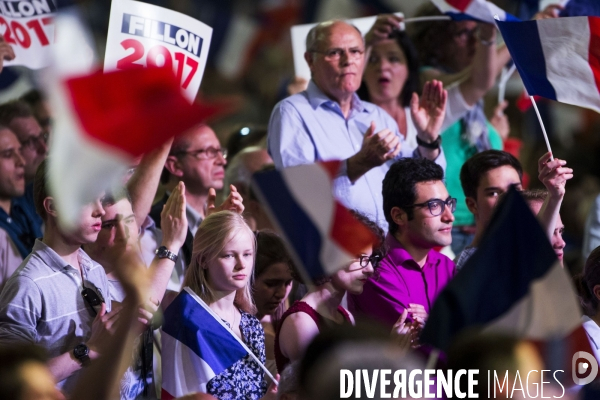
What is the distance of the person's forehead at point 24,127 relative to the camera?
18.9 feet

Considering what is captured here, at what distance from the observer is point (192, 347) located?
164 inches

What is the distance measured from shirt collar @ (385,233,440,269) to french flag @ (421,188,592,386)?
1.09m

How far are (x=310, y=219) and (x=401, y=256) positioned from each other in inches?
29.6

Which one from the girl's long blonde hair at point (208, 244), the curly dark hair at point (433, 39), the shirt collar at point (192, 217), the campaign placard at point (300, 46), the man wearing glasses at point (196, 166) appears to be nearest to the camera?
the girl's long blonde hair at point (208, 244)

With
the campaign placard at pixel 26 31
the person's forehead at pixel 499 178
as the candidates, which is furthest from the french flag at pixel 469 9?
the campaign placard at pixel 26 31

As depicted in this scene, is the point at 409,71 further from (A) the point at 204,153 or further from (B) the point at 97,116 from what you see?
(B) the point at 97,116

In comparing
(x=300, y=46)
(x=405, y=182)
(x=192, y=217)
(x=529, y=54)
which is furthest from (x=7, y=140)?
(x=529, y=54)

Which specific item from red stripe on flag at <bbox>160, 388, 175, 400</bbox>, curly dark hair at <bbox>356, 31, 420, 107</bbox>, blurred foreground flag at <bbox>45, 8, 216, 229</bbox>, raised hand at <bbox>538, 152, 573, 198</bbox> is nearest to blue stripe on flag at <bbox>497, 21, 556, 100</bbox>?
raised hand at <bbox>538, 152, 573, 198</bbox>

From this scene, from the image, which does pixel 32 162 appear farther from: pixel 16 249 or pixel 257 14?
pixel 257 14

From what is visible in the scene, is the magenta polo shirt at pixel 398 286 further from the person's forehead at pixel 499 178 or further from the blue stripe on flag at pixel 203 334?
the person's forehead at pixel 499 178

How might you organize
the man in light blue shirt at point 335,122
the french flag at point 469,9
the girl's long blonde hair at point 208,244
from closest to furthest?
the girl's long blonde hair at point 208,244, the man in light blue shirt at point 335,122, the french flag at point 469,9

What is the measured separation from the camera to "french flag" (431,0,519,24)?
608 centimetres

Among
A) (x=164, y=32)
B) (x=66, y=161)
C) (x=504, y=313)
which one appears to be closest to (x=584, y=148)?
(x=164, y=32)

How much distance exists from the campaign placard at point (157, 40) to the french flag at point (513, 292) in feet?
7.02
